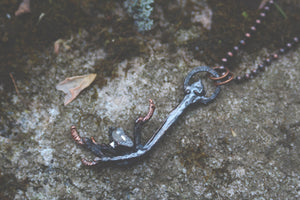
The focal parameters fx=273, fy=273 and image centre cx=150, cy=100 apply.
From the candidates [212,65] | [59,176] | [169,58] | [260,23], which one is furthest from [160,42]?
[59,176]

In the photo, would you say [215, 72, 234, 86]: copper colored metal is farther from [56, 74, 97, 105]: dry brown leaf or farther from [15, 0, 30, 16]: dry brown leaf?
[15, 0, 30, 16]: dry brown leaf

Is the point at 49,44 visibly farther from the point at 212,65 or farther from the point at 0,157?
the point at 212,65

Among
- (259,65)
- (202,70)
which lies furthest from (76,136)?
(259,65)

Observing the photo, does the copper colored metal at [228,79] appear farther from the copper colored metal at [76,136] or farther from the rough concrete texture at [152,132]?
the copper colored metal at [76,136]

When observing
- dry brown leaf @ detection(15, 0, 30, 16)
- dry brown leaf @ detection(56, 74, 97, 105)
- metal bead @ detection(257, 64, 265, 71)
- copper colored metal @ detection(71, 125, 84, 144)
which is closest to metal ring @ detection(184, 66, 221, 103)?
metal bead @ detection(257, 64, 265, 71)

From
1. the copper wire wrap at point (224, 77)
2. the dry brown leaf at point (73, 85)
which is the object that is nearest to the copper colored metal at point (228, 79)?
the copper wire wrap at point (224, 77)

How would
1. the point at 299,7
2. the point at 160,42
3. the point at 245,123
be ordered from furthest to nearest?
1. the point at 299,7
2. the point at 160,42
3. the point at 245,123
